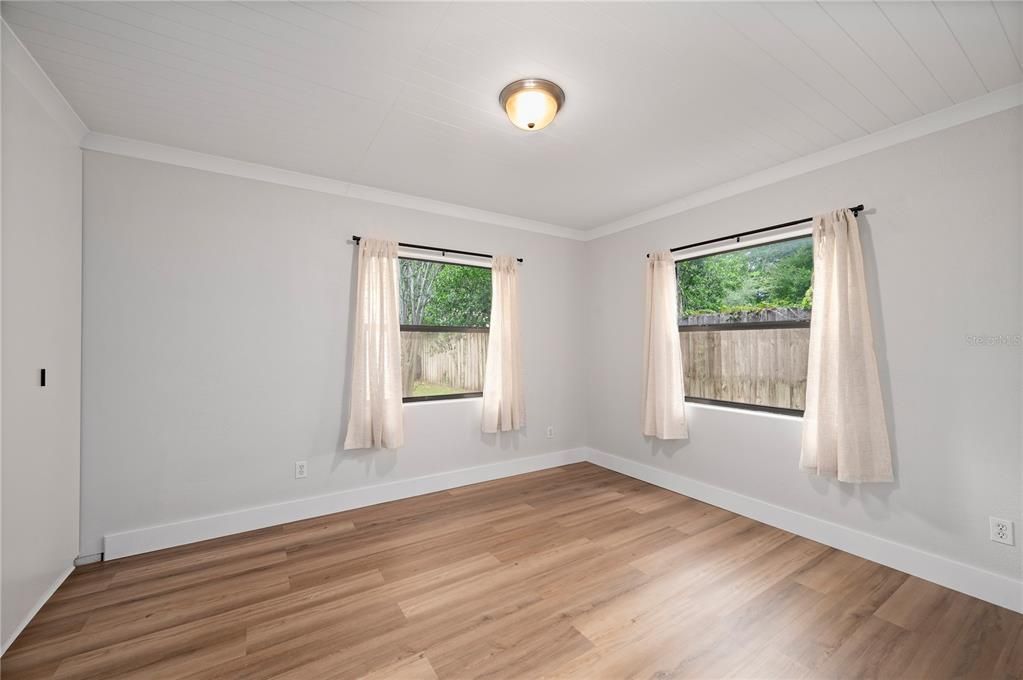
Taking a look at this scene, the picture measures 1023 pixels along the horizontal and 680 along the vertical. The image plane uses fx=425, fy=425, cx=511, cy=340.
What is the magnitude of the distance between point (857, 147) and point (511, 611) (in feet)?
11.0

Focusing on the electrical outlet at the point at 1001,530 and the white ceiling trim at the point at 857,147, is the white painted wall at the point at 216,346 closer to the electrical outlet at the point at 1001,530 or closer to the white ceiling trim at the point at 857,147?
the white ceiling trim at the point at 857,147

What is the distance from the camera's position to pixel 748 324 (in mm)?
3303

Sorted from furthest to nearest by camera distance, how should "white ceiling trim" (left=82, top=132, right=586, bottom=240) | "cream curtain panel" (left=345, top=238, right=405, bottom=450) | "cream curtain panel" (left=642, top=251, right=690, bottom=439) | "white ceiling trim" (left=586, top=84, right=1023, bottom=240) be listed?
1. "cream curtain panel" (left=642, top=251, right=690, bottom=439)
2. "cream curtain panel" (left=345, top=238, right=405, bottom=450)
3. "white ceiling trim" (left=82, top=132, right=586, bottom=240)
4. "white ceiling trim" (left=586, top=84, right=1023, bottom=240)

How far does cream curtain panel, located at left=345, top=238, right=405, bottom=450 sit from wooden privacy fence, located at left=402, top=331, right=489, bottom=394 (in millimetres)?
335

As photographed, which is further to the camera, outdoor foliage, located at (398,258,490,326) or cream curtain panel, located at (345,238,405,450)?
outdoor foliage, located at (398,258,490,326)

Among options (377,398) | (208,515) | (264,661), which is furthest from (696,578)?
(208,515)

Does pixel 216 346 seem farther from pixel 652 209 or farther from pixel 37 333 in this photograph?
pixel 652 209

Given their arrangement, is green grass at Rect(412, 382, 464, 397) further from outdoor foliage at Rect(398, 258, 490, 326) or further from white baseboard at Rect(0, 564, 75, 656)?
white baseboard at Rect(0, 564, 75, 656)

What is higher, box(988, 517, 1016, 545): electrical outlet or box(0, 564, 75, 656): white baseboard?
box(988, 517, 1016, 545): electrical outlet

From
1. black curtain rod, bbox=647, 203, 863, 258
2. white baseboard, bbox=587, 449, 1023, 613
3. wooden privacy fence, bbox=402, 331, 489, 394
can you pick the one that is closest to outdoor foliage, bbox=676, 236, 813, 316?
black curtain rod, bbox=647, 203, 863, 258

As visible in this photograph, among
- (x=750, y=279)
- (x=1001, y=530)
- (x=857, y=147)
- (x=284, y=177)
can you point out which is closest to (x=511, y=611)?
(x=1001, y=530)

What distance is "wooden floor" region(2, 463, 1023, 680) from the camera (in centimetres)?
171

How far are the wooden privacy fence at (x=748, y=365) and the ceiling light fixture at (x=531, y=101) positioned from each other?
2303 mm

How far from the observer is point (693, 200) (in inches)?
141
